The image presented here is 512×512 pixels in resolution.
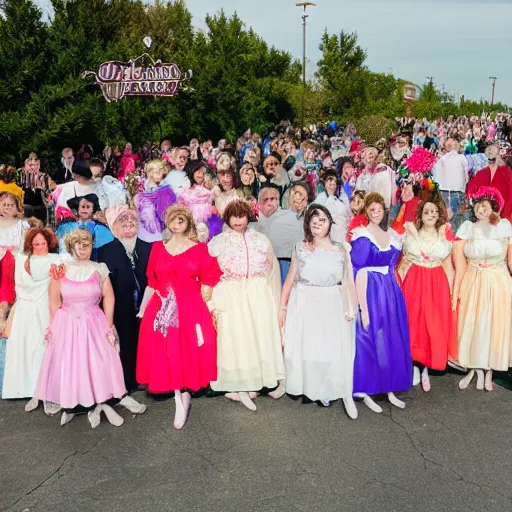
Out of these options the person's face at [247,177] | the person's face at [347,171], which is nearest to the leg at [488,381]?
the person's face at [247,177]

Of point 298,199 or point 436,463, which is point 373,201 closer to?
point 298,199

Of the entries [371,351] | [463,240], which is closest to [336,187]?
[463,240]

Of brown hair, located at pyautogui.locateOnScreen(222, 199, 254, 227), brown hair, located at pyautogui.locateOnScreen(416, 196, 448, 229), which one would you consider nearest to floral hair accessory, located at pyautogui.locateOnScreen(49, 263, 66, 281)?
brown hair, located at pyautogui.locateOnScreen(222, 199, 254, 227)

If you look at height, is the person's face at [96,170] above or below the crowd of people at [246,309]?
above

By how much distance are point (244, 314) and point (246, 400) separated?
2.48 feet

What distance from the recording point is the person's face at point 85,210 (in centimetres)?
534

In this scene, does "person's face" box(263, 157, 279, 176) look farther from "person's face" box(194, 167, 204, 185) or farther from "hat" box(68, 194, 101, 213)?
"hat" box(68, 194, 101, 213)

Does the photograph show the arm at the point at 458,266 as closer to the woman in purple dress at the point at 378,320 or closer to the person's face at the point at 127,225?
the woman in purple dress at the point at 378,320

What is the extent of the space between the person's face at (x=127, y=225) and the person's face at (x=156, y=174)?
4.84 ft

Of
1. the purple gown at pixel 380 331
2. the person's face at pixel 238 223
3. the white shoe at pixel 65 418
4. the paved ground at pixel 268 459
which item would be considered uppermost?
the person's face at pixel 238 223

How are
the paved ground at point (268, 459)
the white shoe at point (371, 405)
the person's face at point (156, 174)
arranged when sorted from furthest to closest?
1. the person's face at point (156, 174)
2. the white shoe at point (371, 405)
3. the paved ground at point (268, 459)

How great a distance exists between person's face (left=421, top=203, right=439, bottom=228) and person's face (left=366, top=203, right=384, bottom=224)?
1.75 ft

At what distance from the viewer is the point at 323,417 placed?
4.81m

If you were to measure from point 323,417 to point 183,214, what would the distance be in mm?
1989
